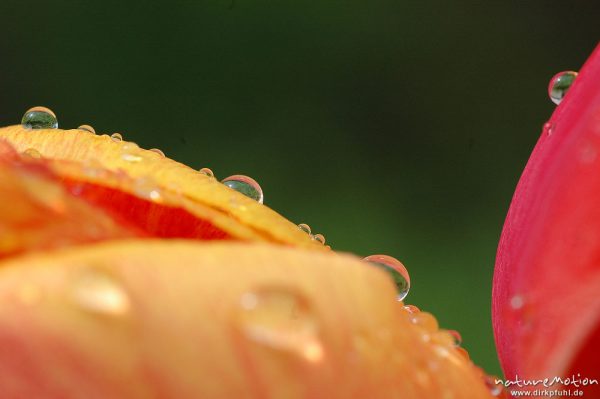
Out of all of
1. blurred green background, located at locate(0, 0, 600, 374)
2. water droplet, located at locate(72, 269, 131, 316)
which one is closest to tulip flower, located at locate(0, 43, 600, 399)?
water droplet, located at locate(72, 269, 131, 316)

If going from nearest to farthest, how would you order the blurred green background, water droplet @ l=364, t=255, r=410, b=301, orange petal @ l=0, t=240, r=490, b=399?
orange petal @ l=0, t=240, r=490, b=399 → water droplet @ l=364, t=255, r=410, b=301 → the blurred green background

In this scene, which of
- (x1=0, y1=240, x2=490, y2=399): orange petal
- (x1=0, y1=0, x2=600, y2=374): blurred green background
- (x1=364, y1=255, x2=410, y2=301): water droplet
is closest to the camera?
(x1=0, y1=240, x2=490, y2=399): orange petal

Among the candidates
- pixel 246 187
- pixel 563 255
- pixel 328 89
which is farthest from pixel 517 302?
pixel 328 89

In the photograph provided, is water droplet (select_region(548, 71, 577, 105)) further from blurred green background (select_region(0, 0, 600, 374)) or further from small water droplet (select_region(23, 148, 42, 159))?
blurred green background (select_region(0, 0, 600, 374))

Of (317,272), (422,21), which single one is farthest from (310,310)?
(422,21)

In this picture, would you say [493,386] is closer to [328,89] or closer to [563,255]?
[563,255]

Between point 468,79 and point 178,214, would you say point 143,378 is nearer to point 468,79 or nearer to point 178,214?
point 178,214

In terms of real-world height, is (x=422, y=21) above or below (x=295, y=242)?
below
